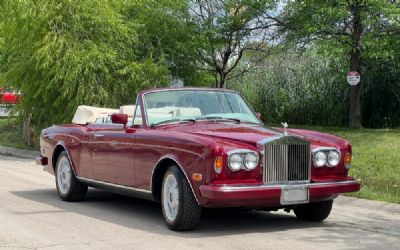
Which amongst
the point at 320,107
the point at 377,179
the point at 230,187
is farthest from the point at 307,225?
the point at 320,107

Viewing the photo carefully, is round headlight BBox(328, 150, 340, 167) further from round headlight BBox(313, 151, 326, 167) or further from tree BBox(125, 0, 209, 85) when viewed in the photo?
tree BBox(125, 0, 209, 85)

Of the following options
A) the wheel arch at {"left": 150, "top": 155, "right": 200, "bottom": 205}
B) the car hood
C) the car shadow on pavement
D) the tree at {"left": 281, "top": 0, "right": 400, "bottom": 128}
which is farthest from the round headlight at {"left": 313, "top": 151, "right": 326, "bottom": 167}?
the tree at {"left": 281, "top": 0, "right": 400, "bottom": 128}

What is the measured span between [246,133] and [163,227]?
1.51 m

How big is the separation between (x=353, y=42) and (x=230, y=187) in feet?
35.0

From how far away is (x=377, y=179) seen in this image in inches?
462

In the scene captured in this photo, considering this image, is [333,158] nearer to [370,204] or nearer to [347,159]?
[347,159]

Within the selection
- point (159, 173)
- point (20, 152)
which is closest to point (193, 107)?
point (159, 173)

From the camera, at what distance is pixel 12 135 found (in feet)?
86.4

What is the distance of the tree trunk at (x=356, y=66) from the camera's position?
54.0ft

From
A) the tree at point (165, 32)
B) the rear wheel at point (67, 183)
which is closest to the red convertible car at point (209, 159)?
the rear wheel at point (67, 183)

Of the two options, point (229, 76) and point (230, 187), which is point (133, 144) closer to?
point (230, 187)

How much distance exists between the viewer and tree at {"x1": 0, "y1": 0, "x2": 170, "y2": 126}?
17.7 metres

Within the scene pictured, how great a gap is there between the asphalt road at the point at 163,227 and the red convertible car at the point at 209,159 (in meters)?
0.34

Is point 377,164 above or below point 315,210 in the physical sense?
above
